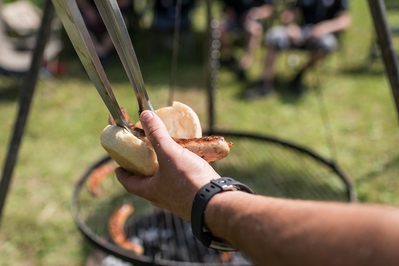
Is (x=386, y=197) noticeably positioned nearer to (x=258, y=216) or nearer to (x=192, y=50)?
(x=258, y=216)

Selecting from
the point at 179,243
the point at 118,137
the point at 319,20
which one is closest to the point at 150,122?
the point at 118,137

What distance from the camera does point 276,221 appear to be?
0.56 m

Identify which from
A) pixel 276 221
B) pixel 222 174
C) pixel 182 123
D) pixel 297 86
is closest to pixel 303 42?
pixel 297 86

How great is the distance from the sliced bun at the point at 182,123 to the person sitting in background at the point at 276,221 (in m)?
0.15

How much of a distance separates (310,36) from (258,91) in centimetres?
80

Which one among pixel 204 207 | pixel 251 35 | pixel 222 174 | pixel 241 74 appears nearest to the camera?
pixel 204 207

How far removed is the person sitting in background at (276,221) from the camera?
1.54ft

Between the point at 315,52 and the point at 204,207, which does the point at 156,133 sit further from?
Answer: the point at 315,52

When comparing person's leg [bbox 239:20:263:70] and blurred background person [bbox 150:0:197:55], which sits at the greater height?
blurred background person [bbox 150:0:197:55]

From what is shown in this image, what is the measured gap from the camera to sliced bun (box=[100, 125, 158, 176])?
879 millimetres

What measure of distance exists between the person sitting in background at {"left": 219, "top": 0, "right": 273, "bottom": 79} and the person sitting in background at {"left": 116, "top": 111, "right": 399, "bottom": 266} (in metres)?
3.94

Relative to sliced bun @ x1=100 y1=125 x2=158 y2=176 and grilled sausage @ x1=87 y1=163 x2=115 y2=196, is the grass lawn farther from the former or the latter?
sliced bun @ x1=100 y1=125 x2=158 y2=176

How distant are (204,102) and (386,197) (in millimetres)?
1876

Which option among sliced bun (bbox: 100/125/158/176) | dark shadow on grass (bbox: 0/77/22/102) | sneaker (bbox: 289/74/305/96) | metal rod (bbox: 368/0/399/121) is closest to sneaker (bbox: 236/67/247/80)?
sneaker (bbox: 289/74/305/96)
